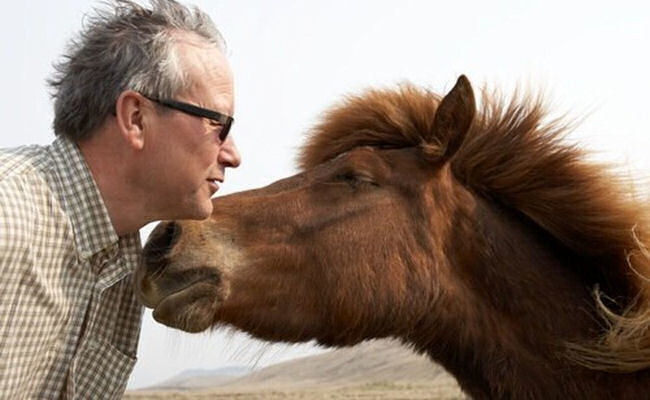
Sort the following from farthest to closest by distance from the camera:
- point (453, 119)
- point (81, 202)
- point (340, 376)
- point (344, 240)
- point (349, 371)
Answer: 1. point (349, 371)
2. point (340, 376)
3. point (453, 119)
4. point (344, 240)
5. point (81, 202)

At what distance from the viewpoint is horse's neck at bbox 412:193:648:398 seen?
3.65 m

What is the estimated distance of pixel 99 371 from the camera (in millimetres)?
2967

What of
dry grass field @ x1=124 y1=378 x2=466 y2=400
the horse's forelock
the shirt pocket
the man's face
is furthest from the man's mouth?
dry grass field @ x1=124 y1=378 x2=466 y2=400

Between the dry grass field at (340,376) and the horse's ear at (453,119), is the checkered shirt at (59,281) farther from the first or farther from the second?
the dry grass field at (340,376)

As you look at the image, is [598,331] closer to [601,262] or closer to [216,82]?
[601,262]

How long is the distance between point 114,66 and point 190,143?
1.18 feet

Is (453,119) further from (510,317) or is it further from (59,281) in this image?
(59,281)

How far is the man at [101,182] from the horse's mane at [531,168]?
1.22 metres

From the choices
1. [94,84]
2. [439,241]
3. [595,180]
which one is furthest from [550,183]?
[94,84]

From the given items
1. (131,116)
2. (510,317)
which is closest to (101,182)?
(131,116)

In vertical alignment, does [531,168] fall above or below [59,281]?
above

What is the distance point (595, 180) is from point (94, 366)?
7.74 ft

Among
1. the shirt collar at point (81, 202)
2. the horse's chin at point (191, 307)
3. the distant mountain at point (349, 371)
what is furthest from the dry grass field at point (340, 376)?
the shirt collar at point (81, 202)

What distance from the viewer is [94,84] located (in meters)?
2.79
